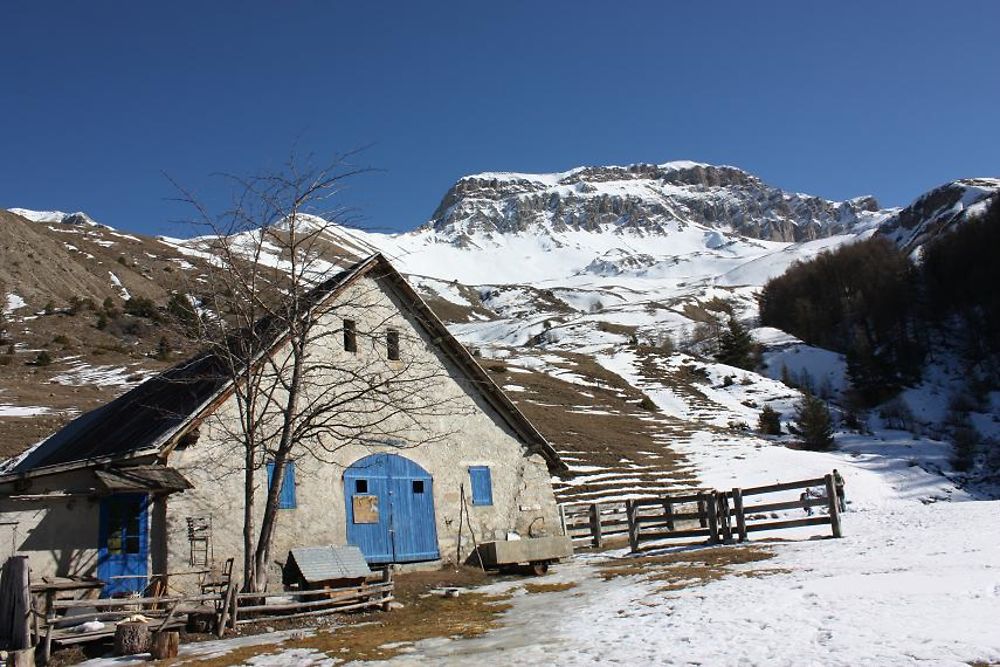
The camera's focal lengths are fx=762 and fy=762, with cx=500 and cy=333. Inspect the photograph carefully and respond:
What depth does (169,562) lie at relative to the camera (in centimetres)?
1437

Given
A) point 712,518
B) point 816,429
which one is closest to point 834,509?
point 712,518

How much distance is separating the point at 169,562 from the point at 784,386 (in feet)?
213

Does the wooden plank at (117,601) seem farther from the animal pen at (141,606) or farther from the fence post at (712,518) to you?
the fence post at (712,518)

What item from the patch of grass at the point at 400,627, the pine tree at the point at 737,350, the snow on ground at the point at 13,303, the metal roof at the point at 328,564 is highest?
the snow on ground at the point at 13,303

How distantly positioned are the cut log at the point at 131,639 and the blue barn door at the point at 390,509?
24.2 feet

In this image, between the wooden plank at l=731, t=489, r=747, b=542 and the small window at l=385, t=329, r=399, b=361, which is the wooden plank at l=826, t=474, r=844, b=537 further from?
the small window at l=385, t=329, r=399, b=361

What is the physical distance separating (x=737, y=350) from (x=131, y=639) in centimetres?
8127

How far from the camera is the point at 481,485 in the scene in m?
20.5

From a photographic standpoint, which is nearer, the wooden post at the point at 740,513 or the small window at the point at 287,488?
the small window at the point at 287,488

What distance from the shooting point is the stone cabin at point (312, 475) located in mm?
14359

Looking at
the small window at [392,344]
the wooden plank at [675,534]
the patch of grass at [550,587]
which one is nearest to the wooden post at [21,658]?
the patch of grass at [550,587]

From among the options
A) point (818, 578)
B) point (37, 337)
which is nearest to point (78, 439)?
point (818, 578)

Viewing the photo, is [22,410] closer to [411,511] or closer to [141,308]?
[411,511]

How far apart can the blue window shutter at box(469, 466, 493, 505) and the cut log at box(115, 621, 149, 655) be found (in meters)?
10.8
